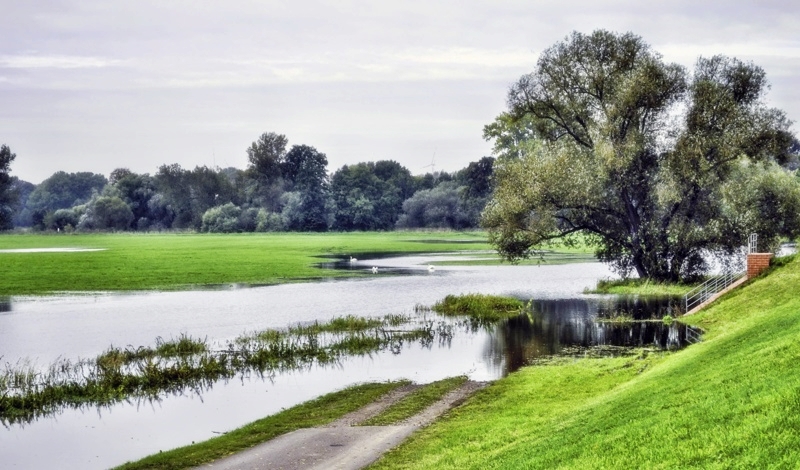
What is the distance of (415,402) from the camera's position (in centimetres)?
3166

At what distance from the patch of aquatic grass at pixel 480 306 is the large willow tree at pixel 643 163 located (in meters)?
11.4

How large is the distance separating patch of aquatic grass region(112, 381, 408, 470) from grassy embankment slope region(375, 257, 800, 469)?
4206mm

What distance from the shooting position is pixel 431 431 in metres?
26.8

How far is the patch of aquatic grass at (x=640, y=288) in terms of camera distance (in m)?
64.5

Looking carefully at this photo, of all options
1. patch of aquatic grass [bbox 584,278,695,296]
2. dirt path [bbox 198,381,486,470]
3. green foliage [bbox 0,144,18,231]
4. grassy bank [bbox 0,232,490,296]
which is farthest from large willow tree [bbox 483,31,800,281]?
green foliage [bbox 0,144,18,231]

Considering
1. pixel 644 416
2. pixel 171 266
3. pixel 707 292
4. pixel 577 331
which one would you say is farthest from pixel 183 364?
pixel 171 266

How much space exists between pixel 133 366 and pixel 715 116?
46973mm

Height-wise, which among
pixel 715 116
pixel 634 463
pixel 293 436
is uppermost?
pixel 715 116

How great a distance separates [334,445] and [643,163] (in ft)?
162

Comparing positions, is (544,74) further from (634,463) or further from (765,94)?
(634,463)

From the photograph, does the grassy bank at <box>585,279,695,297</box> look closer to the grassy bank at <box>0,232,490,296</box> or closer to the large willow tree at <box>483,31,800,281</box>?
the large willow tree at <box>483,31,800,281</box>

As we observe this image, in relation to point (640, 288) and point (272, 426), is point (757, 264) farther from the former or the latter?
point (272, 426)

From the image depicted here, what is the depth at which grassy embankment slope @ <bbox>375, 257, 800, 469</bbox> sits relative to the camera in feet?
47.3

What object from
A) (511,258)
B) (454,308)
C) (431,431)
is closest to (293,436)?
(431,431)
